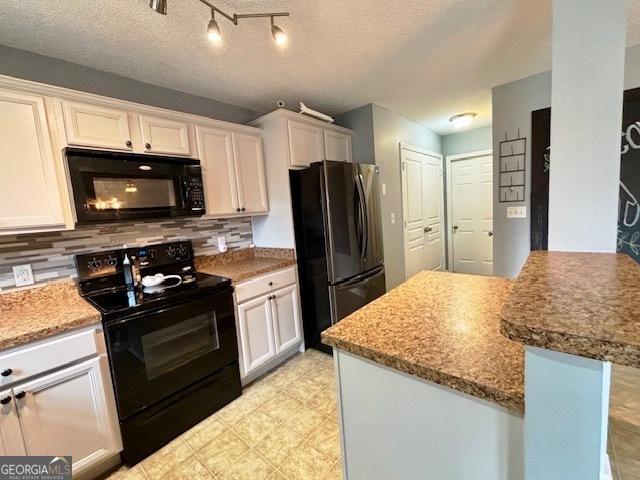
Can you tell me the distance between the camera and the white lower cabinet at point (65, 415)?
1.23 m

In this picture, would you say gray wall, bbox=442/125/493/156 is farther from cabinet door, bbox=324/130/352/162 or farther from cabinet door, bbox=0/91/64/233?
cabinet door, bbox=0/91/64/233

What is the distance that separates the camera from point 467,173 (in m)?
4.45

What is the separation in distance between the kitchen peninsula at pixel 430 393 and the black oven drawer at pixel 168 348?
Answer: 3.82 ft

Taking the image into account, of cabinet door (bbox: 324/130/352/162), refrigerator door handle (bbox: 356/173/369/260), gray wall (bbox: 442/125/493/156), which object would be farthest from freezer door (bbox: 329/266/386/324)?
gray wall (bbox: 442/125/493/156)

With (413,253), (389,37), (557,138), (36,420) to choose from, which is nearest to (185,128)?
(389,37)

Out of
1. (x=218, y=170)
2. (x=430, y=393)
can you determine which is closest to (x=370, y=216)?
(x=218, y=170)

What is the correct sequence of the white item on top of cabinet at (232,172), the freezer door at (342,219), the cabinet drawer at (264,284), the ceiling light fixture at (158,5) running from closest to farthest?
1. the ceiling light fixture at (158,5)
2. the cabinet drawer at (264,284)
3. the white item on top of cabinet at (232,172)
4. the freezer door at (342,219)

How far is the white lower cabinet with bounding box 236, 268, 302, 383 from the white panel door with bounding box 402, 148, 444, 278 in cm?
173

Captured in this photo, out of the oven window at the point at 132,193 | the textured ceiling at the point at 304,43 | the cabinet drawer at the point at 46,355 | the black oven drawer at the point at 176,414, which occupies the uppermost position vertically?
the textured ceiling at the point at 304,43

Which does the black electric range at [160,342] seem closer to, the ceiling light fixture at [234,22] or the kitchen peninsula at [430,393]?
the kitchen peninsula at [430,393]

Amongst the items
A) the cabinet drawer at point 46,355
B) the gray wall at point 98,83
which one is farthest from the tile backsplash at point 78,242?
the gray wall at point 98,83

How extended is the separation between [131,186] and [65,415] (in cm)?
126

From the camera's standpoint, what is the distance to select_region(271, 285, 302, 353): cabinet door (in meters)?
2.35

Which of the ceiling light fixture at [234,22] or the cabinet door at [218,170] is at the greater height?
the ceiling light fixture at [234,22]
